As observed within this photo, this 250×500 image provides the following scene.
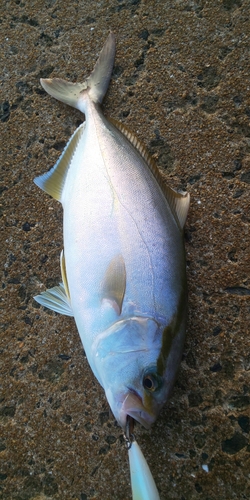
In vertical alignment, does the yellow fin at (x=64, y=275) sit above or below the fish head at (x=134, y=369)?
above

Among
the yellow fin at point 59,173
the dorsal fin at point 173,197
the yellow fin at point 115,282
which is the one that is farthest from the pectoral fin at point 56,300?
the dorsal fin at point 173,197

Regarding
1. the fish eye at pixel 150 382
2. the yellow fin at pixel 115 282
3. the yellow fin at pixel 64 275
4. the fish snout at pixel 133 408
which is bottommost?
the fish snout at pixel 133 408

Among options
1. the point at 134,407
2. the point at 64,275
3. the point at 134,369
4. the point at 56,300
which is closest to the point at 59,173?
the point at 64,275

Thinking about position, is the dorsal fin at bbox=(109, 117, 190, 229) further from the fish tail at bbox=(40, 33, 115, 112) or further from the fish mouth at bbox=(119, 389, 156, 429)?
the fish mouth at bbox=(119, 389, 156, 429)

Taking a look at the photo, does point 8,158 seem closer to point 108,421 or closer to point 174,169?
point 174,169

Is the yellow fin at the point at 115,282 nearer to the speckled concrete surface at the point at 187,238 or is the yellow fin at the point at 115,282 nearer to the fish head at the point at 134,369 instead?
the fish head at the point at 134,369

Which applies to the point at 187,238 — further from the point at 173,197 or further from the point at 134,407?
the point at 134,407

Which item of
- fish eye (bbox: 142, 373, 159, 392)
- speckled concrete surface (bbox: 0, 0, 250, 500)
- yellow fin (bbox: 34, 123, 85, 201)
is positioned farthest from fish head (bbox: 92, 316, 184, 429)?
yellow fin (bbox: 34, 123, 85, 201)
